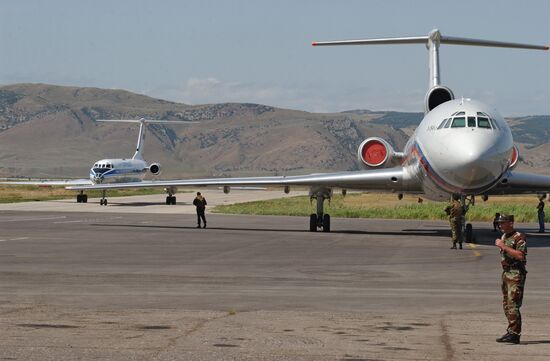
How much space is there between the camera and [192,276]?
16953 millimetres

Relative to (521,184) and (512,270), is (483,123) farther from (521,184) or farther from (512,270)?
(512,270)

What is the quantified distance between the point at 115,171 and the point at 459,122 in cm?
4714

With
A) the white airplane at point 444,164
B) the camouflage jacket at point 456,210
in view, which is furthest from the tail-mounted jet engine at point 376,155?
the camouflage jacket at point 456,210

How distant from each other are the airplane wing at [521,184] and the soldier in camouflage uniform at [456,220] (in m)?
2.22

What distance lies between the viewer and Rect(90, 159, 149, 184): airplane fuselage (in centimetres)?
6844

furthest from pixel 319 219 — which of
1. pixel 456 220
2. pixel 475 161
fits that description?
pixel 475 161

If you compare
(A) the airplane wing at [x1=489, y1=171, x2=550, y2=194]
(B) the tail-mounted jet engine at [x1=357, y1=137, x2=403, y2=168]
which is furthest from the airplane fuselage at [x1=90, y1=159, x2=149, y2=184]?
(A) the airplane wing at [x1=489, y1=171, x2=550, y2=194]

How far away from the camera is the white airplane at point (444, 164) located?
24.2m

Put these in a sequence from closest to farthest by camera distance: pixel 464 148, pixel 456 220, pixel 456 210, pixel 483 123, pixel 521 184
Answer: pixel 464 148, pixel 456 220, pixel 483 123, pixel 456 210, pixel 521 184

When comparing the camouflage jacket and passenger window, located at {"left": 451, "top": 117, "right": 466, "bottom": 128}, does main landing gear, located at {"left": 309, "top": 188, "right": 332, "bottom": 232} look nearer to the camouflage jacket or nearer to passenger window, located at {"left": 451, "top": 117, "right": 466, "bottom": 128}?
the camouflage jacket

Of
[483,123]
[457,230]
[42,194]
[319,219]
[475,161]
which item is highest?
[483,123]

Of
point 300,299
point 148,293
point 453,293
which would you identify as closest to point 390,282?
point 453,293

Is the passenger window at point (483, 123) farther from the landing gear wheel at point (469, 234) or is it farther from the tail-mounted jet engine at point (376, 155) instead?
the tail-mounted jet engine at point (376, 155)

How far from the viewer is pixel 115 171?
69.4 meters
